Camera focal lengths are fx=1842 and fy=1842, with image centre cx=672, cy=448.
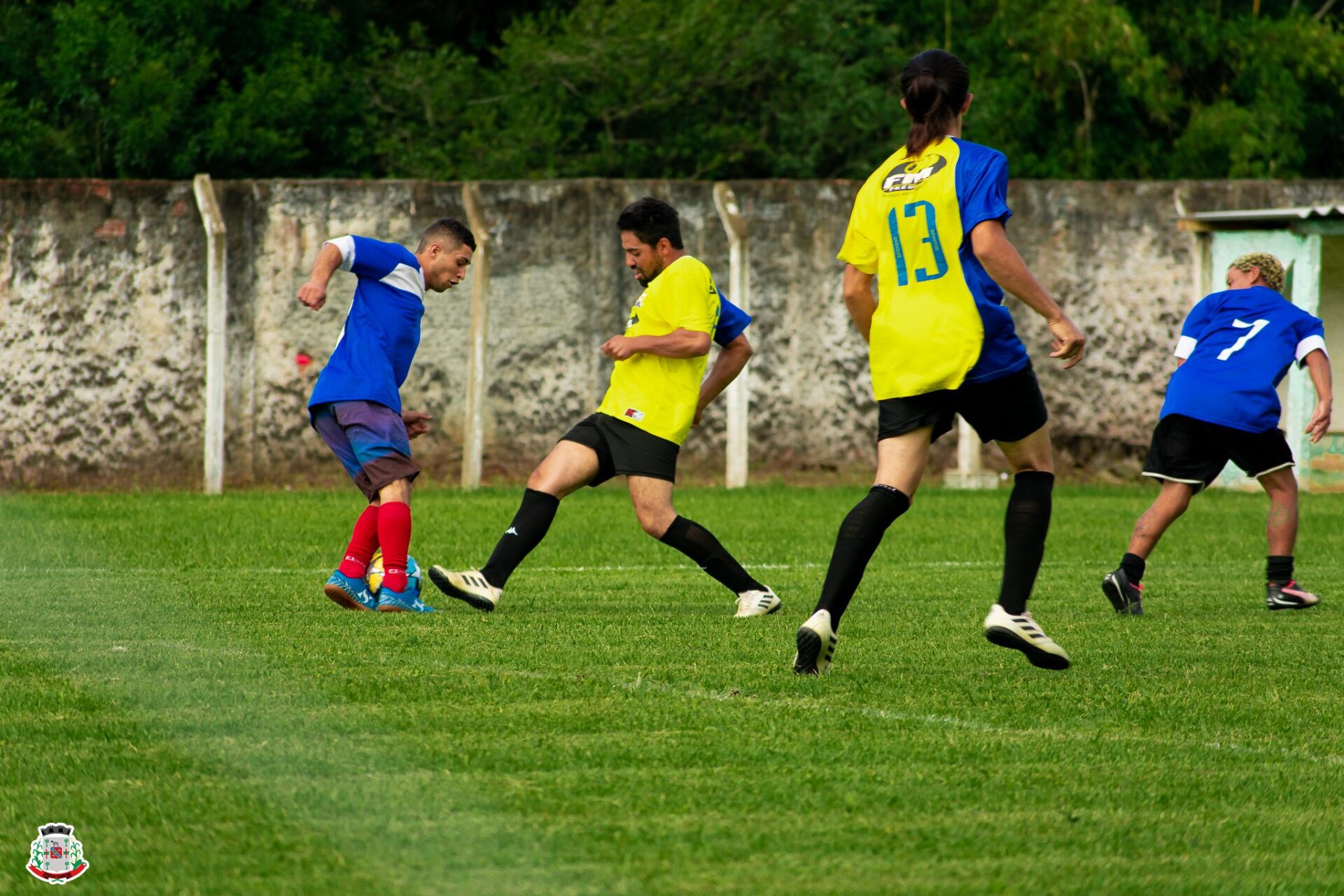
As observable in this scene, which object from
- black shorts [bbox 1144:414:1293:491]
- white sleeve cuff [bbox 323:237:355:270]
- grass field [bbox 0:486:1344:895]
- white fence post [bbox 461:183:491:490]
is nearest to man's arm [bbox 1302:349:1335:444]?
black shorts [bbox 1144:414:1293:491]

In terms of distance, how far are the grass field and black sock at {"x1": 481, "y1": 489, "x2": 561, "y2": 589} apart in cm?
18

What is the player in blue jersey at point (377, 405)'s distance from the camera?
7.12m

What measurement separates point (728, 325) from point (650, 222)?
21.7 inches

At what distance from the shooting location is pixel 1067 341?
518 centimetres

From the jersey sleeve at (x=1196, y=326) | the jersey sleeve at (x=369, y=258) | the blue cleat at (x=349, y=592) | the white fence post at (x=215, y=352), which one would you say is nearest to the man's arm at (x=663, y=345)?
the jersey sleeve at (x=369, y=258)

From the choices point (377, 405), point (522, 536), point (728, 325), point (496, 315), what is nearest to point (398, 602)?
point (522, 536)

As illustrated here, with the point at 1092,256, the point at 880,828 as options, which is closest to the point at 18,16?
the point at 1092,256

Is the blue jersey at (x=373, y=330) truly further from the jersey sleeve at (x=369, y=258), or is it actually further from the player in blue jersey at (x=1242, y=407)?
the player in blue jersey at (x=1242, y=407)

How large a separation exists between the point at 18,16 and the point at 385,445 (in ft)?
49.6

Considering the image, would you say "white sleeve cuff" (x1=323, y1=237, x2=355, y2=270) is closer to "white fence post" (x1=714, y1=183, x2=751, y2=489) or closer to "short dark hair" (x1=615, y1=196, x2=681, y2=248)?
"short dark hair" (x1=615, y1=196, x2=681, y2=248)

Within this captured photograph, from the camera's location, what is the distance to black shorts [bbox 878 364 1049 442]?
5.36 metres

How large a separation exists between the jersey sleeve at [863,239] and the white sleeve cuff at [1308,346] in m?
3.51

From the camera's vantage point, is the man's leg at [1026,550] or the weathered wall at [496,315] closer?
the man's leg at [1026,550]

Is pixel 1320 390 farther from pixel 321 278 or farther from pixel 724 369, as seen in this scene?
pixel 321 278
